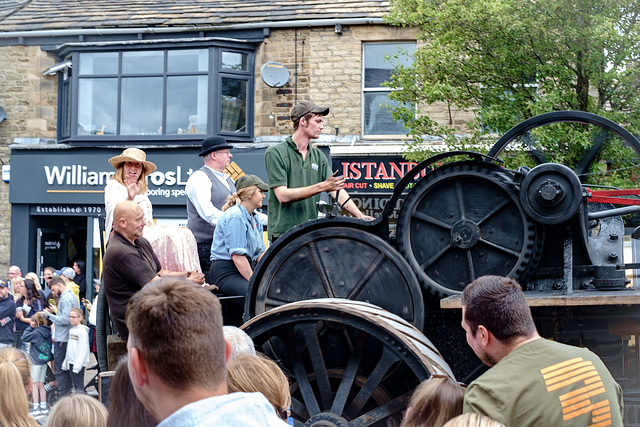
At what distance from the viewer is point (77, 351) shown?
10320 millimetres

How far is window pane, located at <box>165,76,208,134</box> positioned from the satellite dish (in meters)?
1.69

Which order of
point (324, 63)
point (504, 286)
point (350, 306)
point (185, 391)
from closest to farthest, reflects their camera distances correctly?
point (185, 391) < point (504, 286) < point (350, 306) < point (324, 63)

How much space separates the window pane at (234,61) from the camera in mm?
16250

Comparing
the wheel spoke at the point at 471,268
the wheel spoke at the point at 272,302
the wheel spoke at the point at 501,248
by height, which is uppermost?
the wheel spoke at the point at 501,248

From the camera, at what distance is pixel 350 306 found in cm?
384

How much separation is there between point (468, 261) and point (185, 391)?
2920mm

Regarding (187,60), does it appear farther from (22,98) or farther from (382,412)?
(382,412)

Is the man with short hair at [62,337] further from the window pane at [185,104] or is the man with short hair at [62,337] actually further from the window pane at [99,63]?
the window pane at [99,63]

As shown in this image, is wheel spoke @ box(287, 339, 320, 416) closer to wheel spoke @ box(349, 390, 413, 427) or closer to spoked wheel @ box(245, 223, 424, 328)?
wheel spoke @ box(349, 390, 413, 427)

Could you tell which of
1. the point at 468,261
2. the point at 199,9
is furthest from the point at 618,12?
the point at 199,9

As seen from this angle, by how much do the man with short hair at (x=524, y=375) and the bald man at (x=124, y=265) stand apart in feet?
8.04

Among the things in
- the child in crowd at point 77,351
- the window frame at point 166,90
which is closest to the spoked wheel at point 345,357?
the child in crowd at point 77,351

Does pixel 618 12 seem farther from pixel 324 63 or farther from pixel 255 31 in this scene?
pixel 255 31

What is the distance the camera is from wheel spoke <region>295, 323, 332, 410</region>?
3.96 metres
